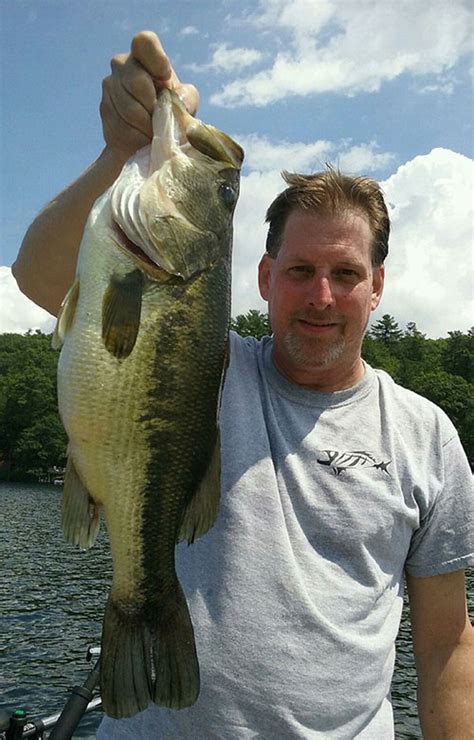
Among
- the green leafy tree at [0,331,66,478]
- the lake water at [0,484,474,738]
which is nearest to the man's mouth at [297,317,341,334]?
the lake water at [0,484,474,738]

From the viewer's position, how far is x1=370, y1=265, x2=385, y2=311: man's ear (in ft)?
9.97

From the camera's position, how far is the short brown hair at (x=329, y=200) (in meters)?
2.85

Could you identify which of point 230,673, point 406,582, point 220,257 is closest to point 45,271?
point 220,257

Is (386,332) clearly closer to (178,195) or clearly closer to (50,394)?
(50,394)

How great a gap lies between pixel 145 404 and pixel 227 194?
749 millimetres

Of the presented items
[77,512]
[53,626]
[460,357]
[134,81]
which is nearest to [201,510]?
[77,512]

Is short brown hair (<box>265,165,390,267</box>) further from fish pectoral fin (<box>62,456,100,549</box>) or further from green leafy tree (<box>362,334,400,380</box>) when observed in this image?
green leafy tree (<box>362,334,400,380</box>)

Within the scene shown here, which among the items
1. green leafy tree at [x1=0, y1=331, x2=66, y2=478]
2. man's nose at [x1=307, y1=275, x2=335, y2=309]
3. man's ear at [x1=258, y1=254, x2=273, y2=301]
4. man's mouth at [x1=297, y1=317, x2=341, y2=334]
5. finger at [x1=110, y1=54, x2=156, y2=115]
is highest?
green leafy tree at [x1=0, y1=331, x2=66, y2=478]

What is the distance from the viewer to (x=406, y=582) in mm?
2969

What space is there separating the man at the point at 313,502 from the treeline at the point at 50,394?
192ft

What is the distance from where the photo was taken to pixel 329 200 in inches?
112

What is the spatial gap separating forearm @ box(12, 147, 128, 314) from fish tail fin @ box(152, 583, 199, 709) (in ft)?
3.49

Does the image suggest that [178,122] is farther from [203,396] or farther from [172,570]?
[172,570]

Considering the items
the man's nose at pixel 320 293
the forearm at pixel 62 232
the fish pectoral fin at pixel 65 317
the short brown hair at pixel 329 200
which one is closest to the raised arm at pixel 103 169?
the forearm at pixel 62 232
